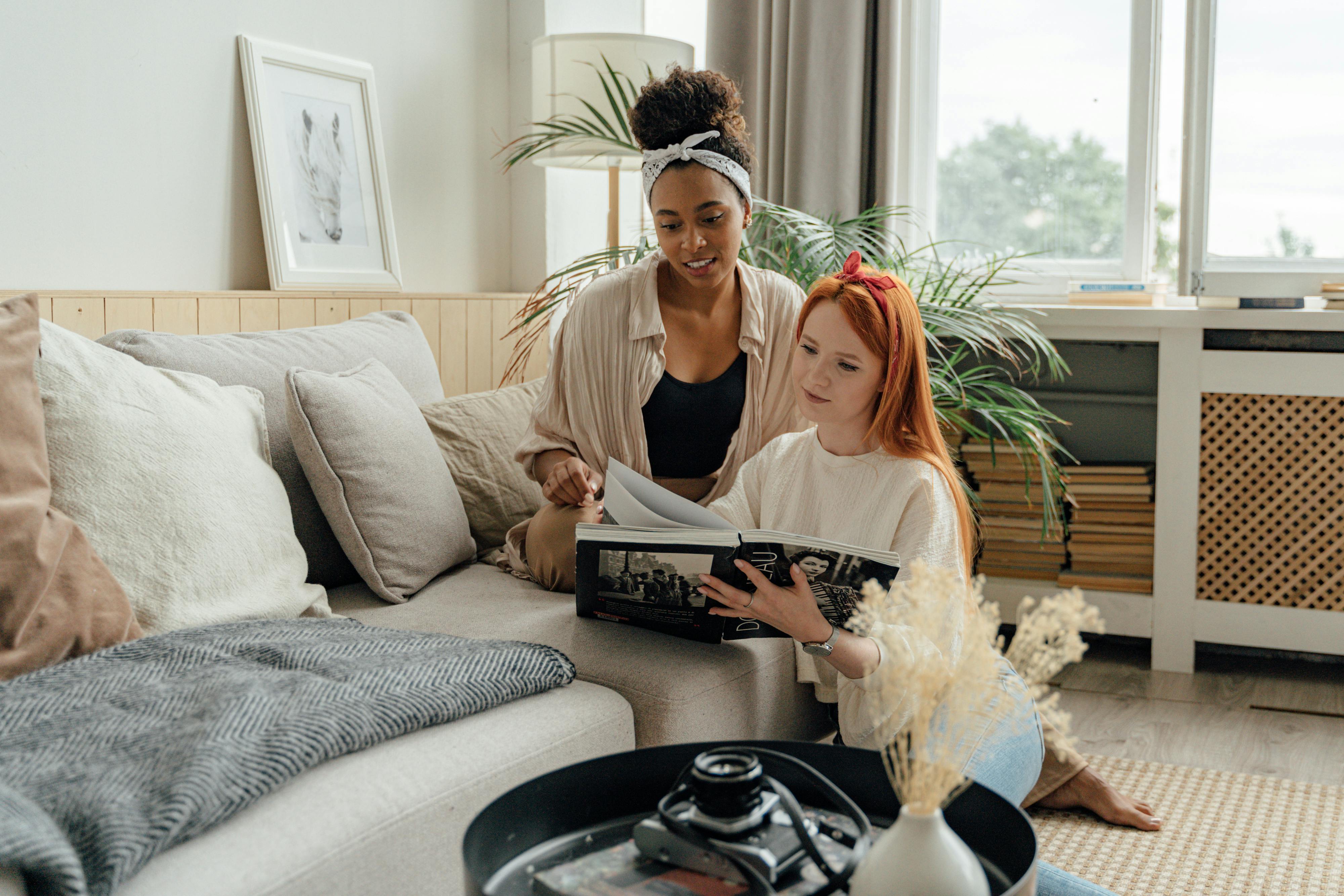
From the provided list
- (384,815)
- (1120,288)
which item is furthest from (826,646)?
(1120,288)

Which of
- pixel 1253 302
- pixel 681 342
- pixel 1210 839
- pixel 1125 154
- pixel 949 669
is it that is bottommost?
pixel 1210 839

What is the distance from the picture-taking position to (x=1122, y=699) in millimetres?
2449

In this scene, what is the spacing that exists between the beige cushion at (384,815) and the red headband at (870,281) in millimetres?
628

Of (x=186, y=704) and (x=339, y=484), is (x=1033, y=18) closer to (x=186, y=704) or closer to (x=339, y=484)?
(x=339, y=484)

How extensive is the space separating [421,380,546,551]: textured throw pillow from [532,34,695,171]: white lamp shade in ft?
2.98

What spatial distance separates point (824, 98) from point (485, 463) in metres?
1.61

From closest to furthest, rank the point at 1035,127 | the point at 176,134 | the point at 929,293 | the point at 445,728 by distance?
the point at 445,728 → the point at 176,134 → the point at 929,293 → the point at 1035,127

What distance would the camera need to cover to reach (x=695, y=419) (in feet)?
6.10

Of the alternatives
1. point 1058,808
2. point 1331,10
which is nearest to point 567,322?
point 1058,808

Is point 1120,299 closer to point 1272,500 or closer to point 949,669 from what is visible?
point 1272,500

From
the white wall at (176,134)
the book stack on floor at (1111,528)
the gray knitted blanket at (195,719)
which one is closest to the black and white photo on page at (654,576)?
the gray knitted blanket at (195,719)

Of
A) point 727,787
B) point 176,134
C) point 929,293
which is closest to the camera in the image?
point 727,787

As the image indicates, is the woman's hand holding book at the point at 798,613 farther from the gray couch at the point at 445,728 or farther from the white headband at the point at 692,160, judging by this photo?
the white headband at the point at 692,160

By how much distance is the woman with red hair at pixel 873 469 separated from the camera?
1343 millimetres
